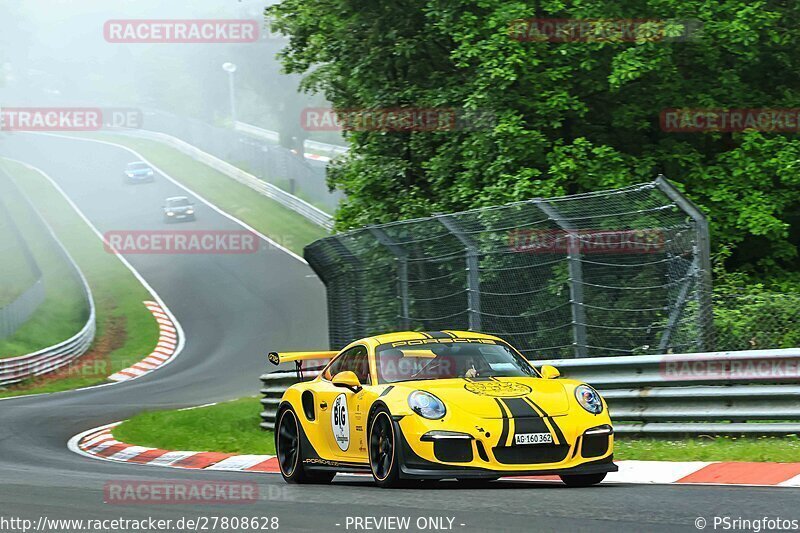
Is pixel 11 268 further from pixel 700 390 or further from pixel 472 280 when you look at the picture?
pixel 700 390

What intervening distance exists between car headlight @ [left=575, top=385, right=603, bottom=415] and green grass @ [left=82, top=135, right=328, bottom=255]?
4344 centimetres

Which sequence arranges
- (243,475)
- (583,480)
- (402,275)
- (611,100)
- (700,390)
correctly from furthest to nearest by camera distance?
(611,100) < (402,275) < (243,475) < (700,390) < (583,480)

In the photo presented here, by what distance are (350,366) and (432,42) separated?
11.1 meters

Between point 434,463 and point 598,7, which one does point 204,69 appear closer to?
point 598,7

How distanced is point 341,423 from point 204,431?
7944mm

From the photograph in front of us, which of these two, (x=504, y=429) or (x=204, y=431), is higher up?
(x=504, y=429)

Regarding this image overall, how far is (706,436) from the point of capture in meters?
10.5

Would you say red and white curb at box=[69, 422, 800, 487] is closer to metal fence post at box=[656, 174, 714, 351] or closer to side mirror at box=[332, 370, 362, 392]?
side mirror at box=[332, 370, 362, 392]

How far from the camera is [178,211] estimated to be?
59406 millimetres

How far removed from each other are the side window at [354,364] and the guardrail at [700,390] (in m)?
2.47

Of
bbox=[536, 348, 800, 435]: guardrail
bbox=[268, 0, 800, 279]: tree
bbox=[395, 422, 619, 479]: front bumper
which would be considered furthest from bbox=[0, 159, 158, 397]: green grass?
bbox=[395, 422, 619, 479]: front bumper

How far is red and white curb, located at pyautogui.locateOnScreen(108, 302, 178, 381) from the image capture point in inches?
1328

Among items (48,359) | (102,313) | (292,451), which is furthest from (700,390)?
(102,313)

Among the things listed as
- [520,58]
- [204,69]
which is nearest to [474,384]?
[520,58]
